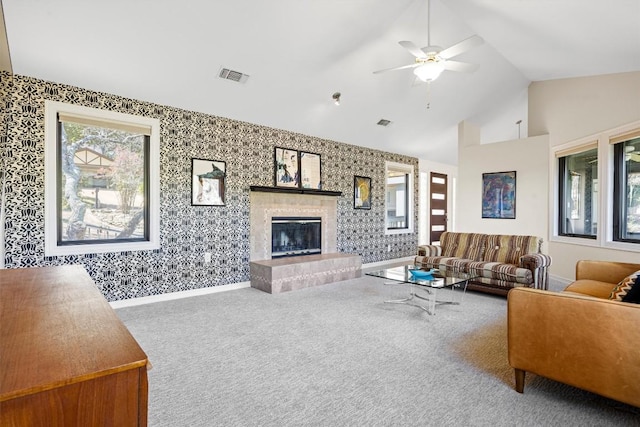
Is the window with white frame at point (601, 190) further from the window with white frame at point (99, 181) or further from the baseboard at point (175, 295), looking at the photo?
the window with white frame at point (99, 181)

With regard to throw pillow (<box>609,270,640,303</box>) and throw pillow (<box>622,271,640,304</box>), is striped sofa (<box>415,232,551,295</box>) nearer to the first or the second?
throw pillow (<box>609,270,640,303</box>)

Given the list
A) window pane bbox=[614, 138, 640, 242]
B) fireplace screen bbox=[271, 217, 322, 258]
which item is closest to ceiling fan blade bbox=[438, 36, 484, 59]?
window pane bbox=[614, 138, 640, 242]

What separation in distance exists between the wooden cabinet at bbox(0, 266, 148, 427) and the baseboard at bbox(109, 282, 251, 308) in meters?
3.19

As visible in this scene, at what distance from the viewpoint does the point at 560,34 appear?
3.72 m

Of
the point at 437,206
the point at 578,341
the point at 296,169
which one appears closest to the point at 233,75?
the point at 296,169

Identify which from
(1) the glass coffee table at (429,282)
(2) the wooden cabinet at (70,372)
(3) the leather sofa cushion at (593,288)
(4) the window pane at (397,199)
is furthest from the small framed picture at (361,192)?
(2) the wooden cabinet at (70,372)

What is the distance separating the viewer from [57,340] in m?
0.90

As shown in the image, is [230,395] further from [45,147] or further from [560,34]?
[560,34]

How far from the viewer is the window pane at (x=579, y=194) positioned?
195 inches

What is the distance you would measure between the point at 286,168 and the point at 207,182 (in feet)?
4.59

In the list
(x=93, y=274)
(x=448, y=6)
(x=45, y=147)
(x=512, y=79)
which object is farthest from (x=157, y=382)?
(x=512, y=79)

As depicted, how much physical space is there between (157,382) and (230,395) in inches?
21.5

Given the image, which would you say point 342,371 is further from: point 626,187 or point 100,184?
point 626,187

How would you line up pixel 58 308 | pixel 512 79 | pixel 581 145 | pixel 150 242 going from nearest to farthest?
pixel 58 308 < pixel 150 242 < pixel 581 145 < pixel 512 79
